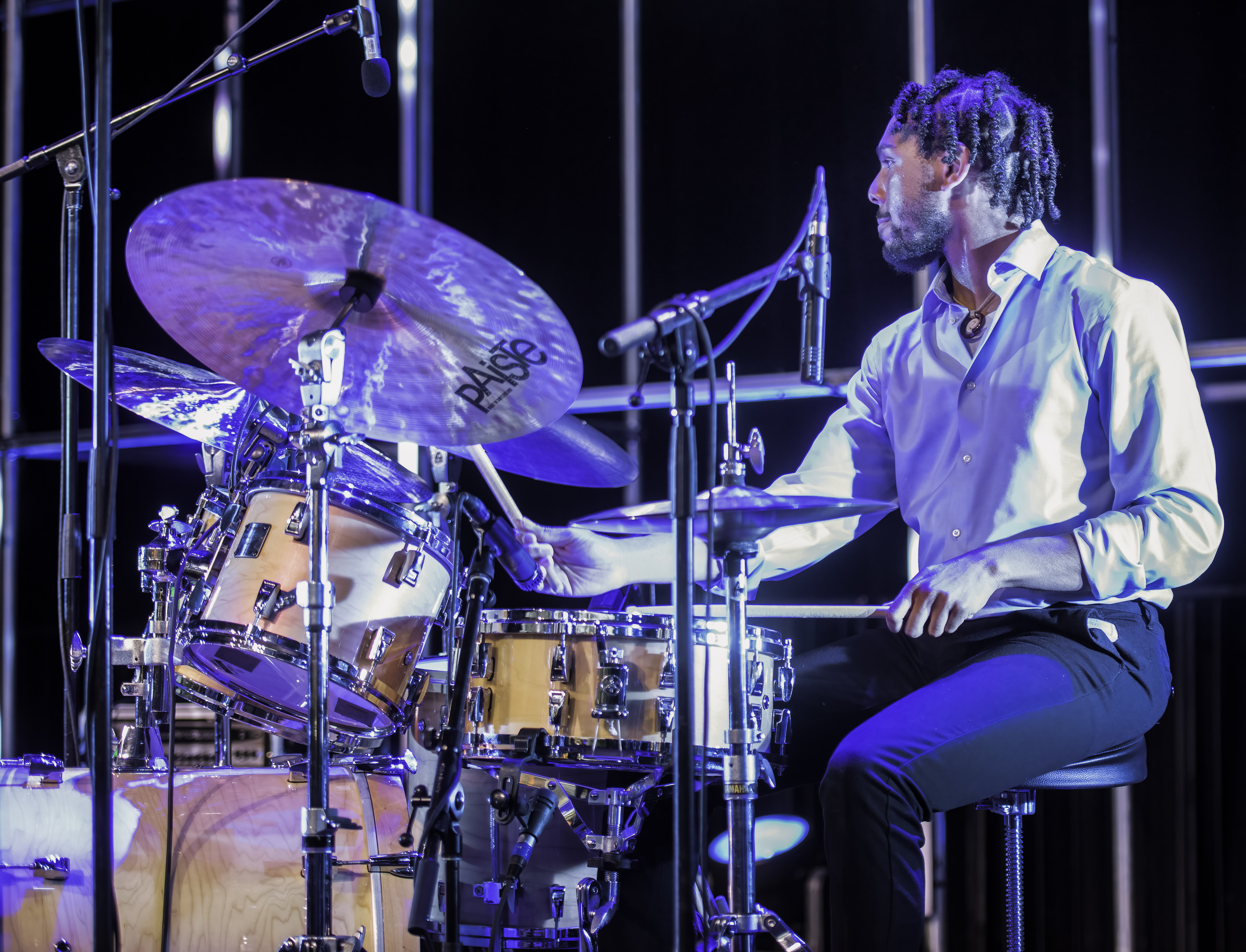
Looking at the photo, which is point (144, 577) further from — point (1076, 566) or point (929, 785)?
point (1076, 566)

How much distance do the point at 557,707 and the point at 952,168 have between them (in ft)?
4.26

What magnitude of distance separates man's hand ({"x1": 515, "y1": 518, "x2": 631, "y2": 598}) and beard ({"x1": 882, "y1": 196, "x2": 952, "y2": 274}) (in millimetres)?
799

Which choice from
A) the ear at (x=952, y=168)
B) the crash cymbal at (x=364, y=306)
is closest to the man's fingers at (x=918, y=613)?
the crash cymbal at (x=364, y=306)

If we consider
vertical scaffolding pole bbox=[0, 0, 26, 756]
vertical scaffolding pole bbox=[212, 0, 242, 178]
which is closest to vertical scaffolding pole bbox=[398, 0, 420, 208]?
vertical scaffolding pole bbox=[212, 0, 242, 178]

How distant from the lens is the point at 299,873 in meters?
2.17

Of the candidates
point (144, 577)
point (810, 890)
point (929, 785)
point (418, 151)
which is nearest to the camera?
point (929, 785)

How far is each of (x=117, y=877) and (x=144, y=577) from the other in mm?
665

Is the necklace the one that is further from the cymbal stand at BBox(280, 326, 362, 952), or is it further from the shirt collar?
the cymbal stand at BBox(280, 326, 362, 952)

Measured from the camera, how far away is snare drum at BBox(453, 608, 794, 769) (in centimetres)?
204

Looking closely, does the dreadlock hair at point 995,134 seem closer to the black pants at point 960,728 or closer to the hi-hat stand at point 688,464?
the hi-hat stand at point 688,464

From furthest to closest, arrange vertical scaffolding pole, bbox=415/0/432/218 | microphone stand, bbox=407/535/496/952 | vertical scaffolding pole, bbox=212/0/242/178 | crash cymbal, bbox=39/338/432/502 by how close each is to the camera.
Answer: vertical scaffolding pole, bbox=212/0/242/178, vertical scaffolding pole, bbox=415/0/432/218, crash cymbal, bbox=39/338/432/502, microphone stand, bbox=407/535/496/952

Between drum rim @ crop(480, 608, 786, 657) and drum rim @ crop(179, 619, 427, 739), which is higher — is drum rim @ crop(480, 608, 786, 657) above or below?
above

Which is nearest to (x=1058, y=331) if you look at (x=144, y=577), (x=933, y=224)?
(x=933, y=224)

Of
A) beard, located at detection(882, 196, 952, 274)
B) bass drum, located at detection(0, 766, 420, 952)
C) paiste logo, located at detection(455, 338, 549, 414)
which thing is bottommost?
bass drum, located at detection(0, 766, 420, 952)
